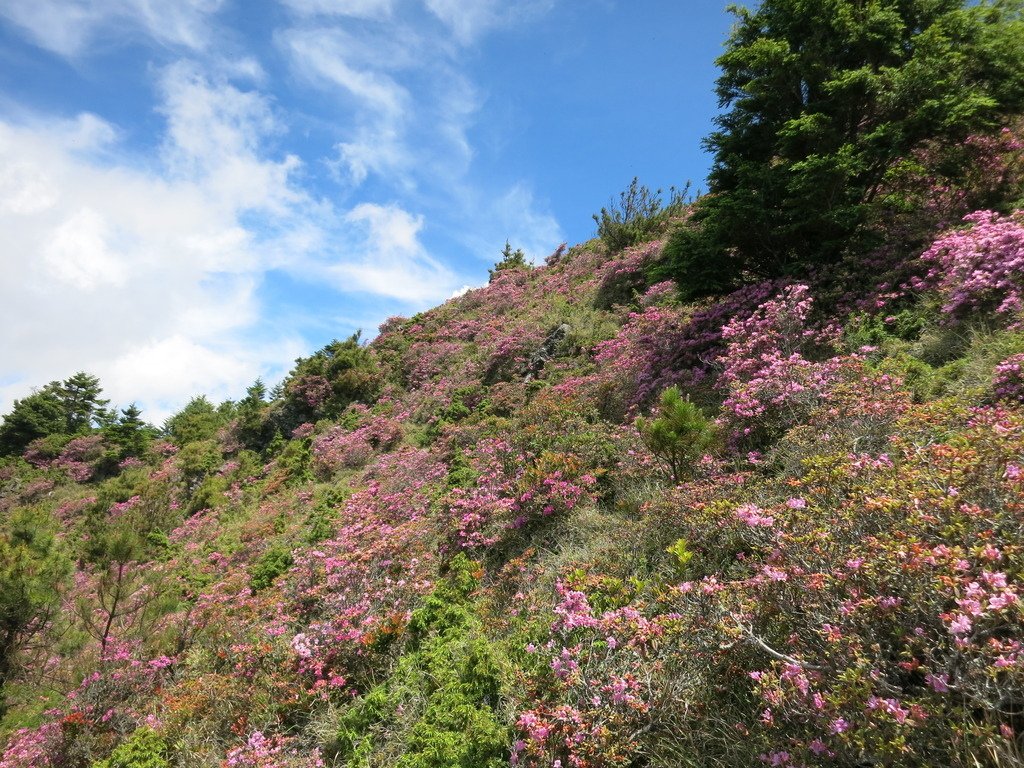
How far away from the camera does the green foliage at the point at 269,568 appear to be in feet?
30.8

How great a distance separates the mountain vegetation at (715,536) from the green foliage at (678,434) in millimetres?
44

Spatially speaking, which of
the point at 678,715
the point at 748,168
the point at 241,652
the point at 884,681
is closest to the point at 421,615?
the point at 241,652

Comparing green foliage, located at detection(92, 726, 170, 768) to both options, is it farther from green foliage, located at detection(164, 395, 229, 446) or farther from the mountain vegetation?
green foliage, located at detection(164, 395, 229, 446)

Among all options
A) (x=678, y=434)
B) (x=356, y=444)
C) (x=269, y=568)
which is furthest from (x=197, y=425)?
(x=678, y=434)

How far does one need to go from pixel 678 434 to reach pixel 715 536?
62.6 inches

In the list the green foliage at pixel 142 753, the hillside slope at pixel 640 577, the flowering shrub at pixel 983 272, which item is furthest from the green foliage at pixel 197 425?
the flowering shrub at pixel 983 272

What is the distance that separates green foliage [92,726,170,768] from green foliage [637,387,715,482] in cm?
637

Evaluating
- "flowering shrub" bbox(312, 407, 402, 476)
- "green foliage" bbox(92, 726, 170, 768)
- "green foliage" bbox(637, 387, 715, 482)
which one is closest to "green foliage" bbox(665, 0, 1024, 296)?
"green foliage" bbox(637, 387, 715, 482)

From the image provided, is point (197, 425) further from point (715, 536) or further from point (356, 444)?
point (715, 536)


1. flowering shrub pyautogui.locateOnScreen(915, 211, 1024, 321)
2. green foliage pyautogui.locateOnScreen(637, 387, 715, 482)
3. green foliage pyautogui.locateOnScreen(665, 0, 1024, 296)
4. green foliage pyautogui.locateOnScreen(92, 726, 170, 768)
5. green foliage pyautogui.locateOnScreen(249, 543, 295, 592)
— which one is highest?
green foliage pyautogui.locateOnScreen(665, 0, 1024, 296)

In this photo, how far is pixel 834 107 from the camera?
818 cm

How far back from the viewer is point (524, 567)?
613 centimetres

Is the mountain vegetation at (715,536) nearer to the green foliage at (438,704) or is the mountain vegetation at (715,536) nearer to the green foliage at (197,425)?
the green foliage at (438,704)

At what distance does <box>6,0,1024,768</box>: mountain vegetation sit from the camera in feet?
8.02
